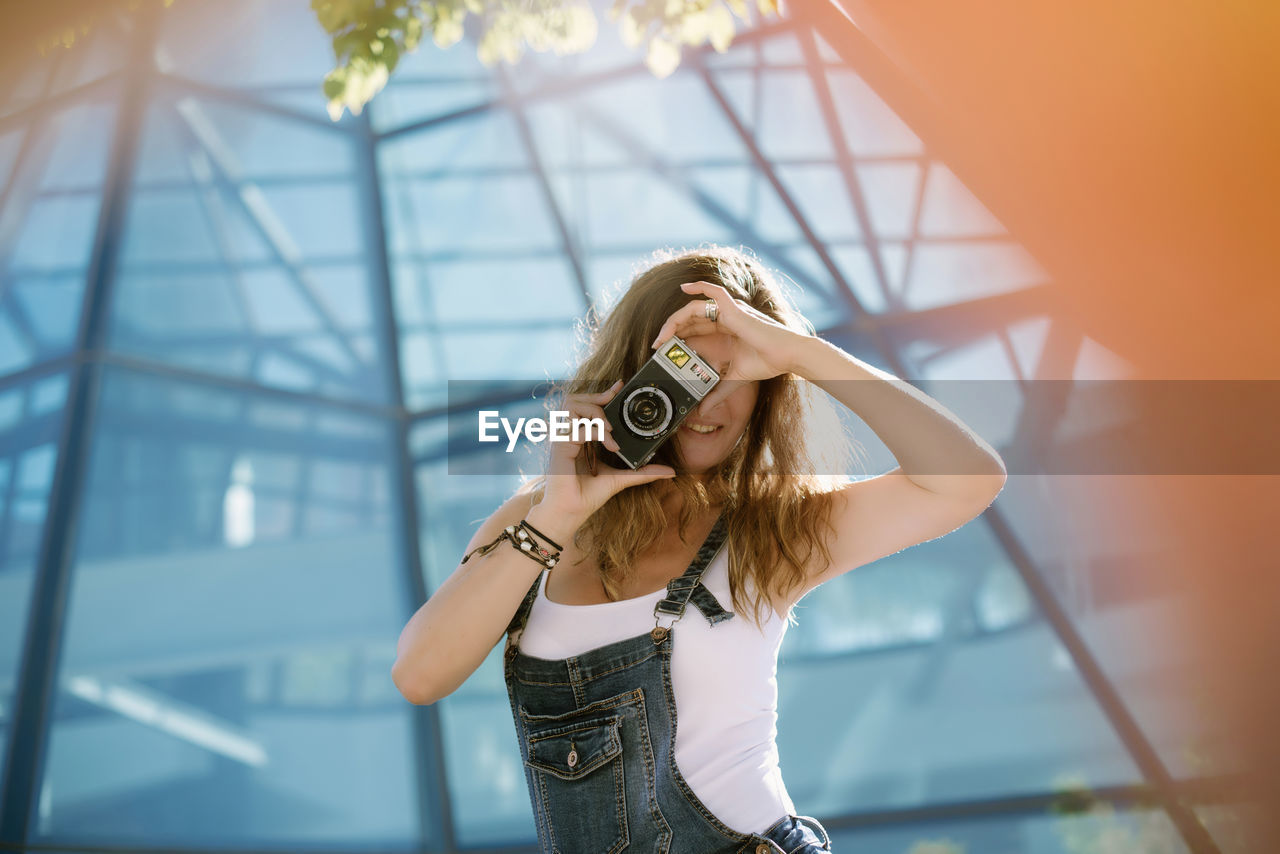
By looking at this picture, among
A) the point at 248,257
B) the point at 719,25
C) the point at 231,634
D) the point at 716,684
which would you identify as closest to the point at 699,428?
the point at 716,684

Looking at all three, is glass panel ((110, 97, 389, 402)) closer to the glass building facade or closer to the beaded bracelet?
the glass building facade

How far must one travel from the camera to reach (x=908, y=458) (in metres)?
1.70

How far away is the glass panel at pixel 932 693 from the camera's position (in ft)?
12.9

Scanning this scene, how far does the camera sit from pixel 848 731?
414cm

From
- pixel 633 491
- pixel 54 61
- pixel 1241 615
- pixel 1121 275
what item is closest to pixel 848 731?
pixel 1241 615

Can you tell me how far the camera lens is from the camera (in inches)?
71.1

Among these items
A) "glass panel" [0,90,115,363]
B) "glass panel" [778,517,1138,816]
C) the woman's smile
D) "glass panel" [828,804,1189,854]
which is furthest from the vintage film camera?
"glass panel" [0,90,115,363]

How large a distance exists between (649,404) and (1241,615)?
3.03 m

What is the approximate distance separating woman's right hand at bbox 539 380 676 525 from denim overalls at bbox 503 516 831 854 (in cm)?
22

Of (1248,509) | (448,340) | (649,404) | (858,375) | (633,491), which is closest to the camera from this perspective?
(858,375)

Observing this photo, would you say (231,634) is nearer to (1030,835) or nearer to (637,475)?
(637,475)

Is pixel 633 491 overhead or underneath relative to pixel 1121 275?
underneath

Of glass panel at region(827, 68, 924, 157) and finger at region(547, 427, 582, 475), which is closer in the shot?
finger at region(547, 427, 582, 475)

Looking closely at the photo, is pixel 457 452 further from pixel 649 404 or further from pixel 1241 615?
pixel 1241 615
